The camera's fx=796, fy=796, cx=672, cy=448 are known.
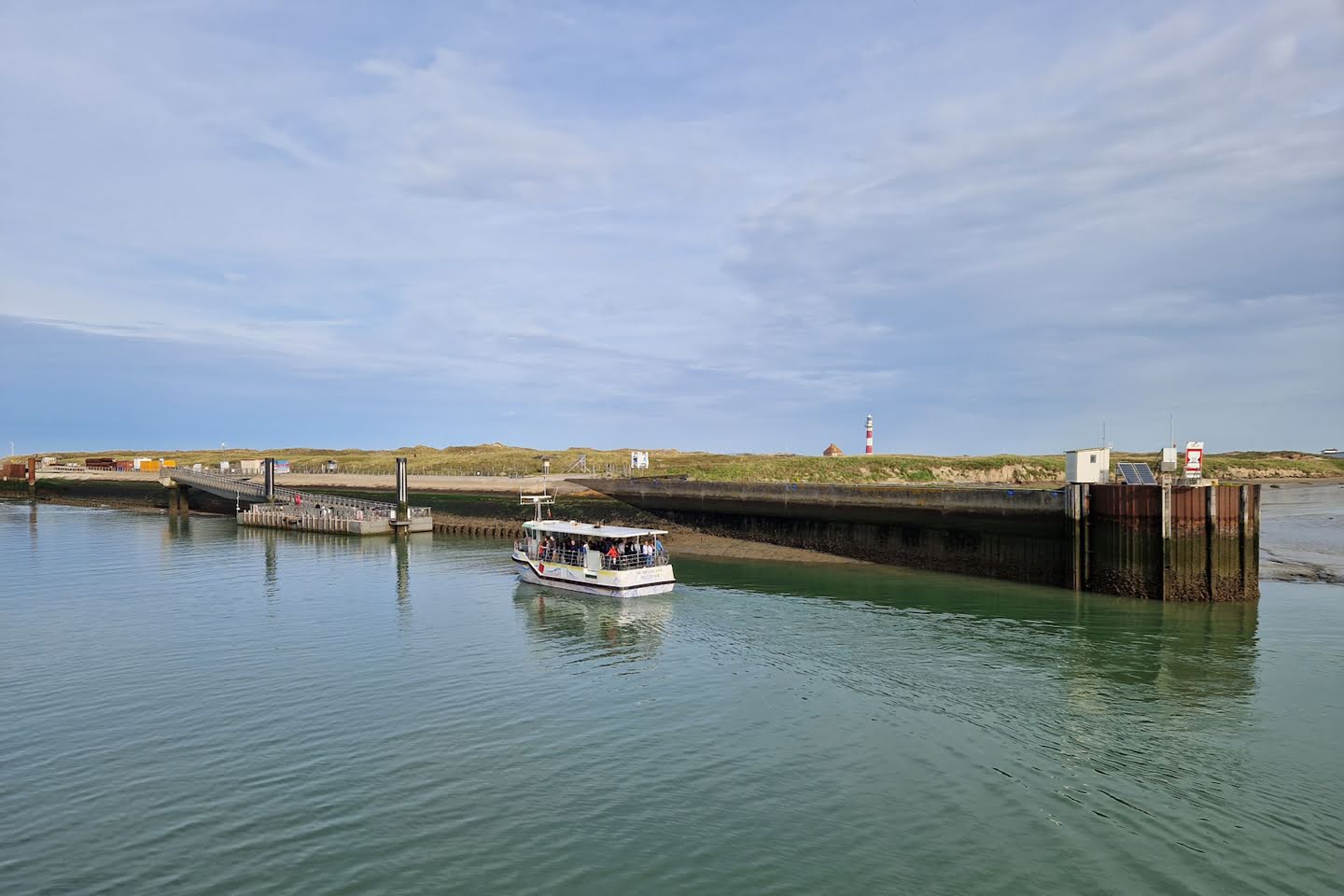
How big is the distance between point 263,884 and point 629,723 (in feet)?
37.1

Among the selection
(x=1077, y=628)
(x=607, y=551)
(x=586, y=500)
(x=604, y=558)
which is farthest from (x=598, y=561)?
(x=586, y=500)

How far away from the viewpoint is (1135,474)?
147ft

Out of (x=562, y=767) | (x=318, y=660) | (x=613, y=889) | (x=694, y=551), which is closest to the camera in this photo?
(x=613, y=889)

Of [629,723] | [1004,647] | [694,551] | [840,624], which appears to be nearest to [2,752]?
[629,723]

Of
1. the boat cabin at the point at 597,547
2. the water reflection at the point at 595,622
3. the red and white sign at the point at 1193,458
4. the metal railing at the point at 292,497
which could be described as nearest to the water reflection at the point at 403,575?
the water reflection at the point at 595,622

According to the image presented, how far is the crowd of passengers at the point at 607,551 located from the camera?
45781 mm

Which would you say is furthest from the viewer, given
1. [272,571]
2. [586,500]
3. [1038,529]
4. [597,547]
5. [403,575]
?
[586,500]

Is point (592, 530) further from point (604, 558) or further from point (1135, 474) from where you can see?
point (1135, 474)

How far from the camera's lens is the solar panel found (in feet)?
145

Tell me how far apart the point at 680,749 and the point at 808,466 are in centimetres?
9255

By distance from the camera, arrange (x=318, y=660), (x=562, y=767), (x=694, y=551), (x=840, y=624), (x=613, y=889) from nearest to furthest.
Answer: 1. (x=613, y=889)
2. (x=562, y=767)
3. (x=318, y=660)
4. (x=840, y=624)
5. (x=694, y=551)

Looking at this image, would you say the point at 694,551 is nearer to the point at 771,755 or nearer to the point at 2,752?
the point at 771,755

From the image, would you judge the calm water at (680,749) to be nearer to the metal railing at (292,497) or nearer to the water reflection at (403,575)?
the water reflection at (403,575)

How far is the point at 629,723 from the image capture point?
2453cm
